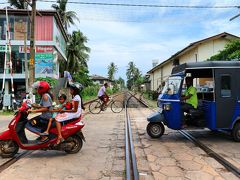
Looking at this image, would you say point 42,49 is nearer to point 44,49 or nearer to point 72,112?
point 44,49

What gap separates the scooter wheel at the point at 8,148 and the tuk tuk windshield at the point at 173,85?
480 centimetres

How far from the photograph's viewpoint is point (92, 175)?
18.5ft

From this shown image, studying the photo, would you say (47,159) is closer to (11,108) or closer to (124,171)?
(124,171)

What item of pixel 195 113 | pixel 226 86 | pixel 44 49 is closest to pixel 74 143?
pixel 195 113

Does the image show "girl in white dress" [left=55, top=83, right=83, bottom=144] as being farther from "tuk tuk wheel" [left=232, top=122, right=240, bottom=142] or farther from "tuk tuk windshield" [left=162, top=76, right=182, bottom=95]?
"tuk tuk wheel" [left=232, top=122, right=240, bottom=142]

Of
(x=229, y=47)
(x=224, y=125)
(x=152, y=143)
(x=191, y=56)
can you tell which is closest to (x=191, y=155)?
(x=152, y=143)

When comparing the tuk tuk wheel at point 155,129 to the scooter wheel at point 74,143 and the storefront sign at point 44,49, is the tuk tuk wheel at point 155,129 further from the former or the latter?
the storefront sign at point 44,49

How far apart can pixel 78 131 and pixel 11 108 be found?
1383 cm

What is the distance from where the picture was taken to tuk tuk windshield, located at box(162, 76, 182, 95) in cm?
921

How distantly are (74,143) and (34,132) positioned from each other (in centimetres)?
98

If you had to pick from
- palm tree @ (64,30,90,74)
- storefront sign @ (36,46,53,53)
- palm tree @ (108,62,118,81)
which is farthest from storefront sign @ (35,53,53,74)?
palm tree @ (108,62,118,81)

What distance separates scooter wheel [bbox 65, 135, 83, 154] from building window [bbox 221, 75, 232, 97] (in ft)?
14.4

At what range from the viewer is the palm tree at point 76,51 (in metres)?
52.3

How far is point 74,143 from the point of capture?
24.1 feet
